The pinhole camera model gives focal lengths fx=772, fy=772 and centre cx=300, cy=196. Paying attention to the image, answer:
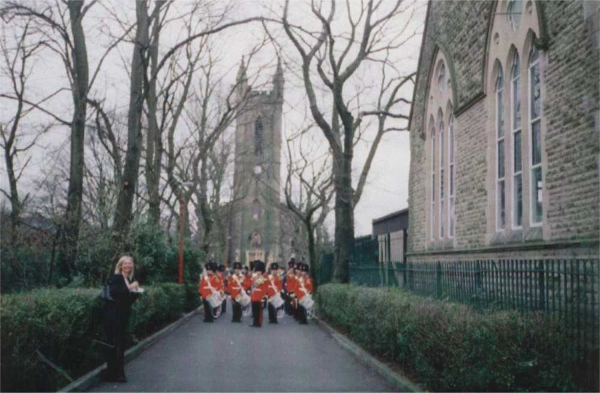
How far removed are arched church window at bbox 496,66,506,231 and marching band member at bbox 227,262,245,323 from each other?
13.3 metres

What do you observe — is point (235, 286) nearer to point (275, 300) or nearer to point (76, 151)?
point (275, 300)

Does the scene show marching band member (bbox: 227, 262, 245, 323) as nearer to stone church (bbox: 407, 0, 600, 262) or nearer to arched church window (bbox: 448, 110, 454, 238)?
stone church (bbox: 407, 0, 600, 262)

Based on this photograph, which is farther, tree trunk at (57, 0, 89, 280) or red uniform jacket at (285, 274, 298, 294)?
red uniform jacket at (285, 274, 298, 294)

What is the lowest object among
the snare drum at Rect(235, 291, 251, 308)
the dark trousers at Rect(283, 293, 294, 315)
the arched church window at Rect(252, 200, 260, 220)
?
the dark trousers at Rect(283, 293, 294, 315)

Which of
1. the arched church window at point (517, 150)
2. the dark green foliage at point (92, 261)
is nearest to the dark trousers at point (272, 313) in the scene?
the dark green foliage at point (92, 261)

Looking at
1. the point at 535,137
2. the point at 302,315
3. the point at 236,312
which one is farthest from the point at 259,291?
the point at 535,137

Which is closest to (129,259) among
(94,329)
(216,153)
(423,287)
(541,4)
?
(94,329)

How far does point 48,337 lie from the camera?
32.1 ft

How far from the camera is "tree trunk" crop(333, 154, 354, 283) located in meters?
25.3

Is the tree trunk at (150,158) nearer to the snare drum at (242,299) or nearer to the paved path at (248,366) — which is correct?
the snare drum at (242,299)

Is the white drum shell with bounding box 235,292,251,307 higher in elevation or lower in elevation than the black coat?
lower

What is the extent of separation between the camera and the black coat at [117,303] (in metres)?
11.7

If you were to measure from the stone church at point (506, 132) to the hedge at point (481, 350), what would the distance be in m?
2.48

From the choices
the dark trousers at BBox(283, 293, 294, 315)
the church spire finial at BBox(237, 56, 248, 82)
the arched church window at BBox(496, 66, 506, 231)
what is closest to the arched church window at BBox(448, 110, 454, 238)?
the arched church window at BBox(496, 66, 506, 231)
